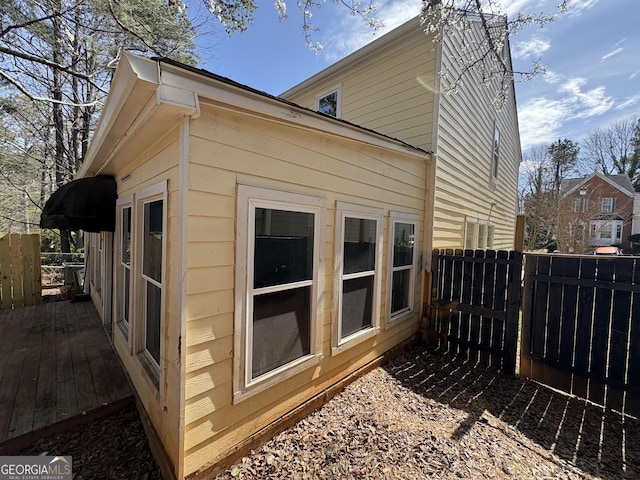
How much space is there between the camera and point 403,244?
446cm

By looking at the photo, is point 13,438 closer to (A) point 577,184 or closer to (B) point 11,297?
(B) point 11,297

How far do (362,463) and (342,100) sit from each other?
711cm

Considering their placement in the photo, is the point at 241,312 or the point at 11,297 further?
the point at 11,297

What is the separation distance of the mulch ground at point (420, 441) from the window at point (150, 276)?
26.1 inches

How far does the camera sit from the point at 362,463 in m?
2.33

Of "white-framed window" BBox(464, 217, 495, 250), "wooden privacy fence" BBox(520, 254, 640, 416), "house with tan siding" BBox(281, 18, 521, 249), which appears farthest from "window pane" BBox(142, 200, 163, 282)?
"white-framed window" BBox(464, 217, 495, 250)

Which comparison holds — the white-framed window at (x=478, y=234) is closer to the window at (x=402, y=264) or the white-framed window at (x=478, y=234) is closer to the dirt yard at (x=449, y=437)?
the window at (x=402, y=264)

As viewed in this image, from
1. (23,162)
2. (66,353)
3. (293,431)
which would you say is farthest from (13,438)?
(23,162)

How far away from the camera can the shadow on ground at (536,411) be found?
8.43ft

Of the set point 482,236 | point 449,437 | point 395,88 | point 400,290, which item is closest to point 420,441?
point 449,437

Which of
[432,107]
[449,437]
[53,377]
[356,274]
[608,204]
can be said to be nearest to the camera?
[449,437]

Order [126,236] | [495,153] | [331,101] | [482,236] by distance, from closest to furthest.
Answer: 1. [126,236]
2. [331,101]
3. [482,236]
4. [495,153]

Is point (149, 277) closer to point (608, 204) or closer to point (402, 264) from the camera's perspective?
point (402, 264)

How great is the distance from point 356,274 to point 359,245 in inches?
14.7
